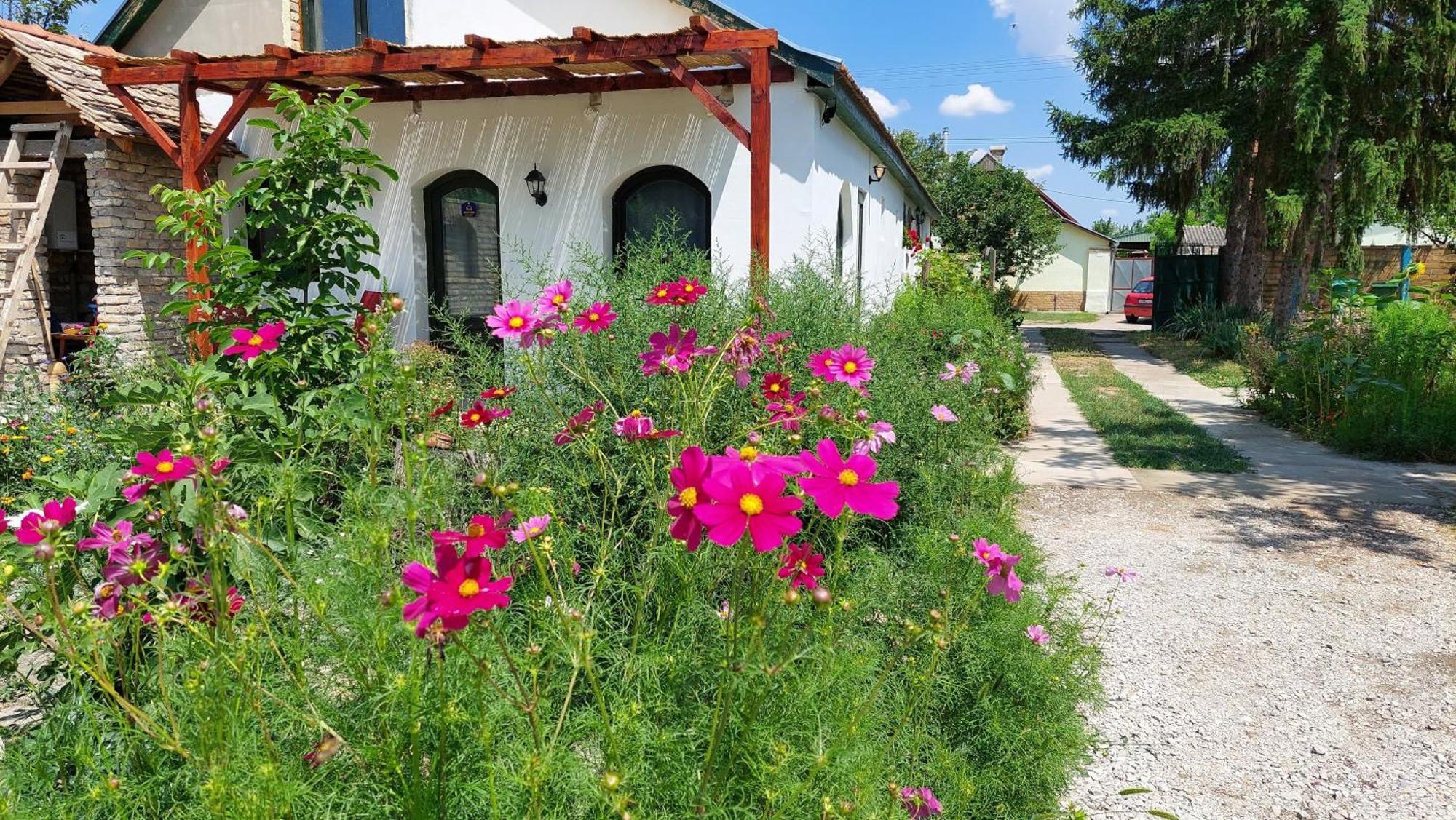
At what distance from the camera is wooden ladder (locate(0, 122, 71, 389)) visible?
8008mm

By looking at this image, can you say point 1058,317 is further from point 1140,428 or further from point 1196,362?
point 1140,428

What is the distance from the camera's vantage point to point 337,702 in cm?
190

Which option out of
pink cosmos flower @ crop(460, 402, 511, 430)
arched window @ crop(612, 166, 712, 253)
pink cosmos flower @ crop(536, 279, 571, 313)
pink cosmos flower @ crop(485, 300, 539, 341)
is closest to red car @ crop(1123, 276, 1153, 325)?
arched window @ crop(612, 166, 712, 253)

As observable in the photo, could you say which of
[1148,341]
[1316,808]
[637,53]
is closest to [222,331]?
[1316,808]

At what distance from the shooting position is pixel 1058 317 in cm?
3281

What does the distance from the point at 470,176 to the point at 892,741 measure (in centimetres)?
814

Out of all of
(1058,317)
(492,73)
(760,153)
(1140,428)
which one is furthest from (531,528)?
(1058,317)

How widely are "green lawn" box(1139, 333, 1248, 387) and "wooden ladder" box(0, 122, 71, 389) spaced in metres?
12.6

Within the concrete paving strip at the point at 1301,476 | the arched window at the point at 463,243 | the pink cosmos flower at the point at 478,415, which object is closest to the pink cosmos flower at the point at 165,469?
the pink cosmos flower at the point at 478,415

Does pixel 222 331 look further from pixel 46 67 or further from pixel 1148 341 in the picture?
pixel 1148 341

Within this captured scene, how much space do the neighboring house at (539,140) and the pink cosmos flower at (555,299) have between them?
512cm

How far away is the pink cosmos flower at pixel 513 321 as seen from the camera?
2348 mm

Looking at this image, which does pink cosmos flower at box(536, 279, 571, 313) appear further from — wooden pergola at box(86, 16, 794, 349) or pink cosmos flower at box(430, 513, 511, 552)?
wooden pergola at box(86, 16, 794, 349)

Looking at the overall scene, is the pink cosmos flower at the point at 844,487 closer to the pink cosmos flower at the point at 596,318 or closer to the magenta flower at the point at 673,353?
the magenta flower at the point at 673,353
